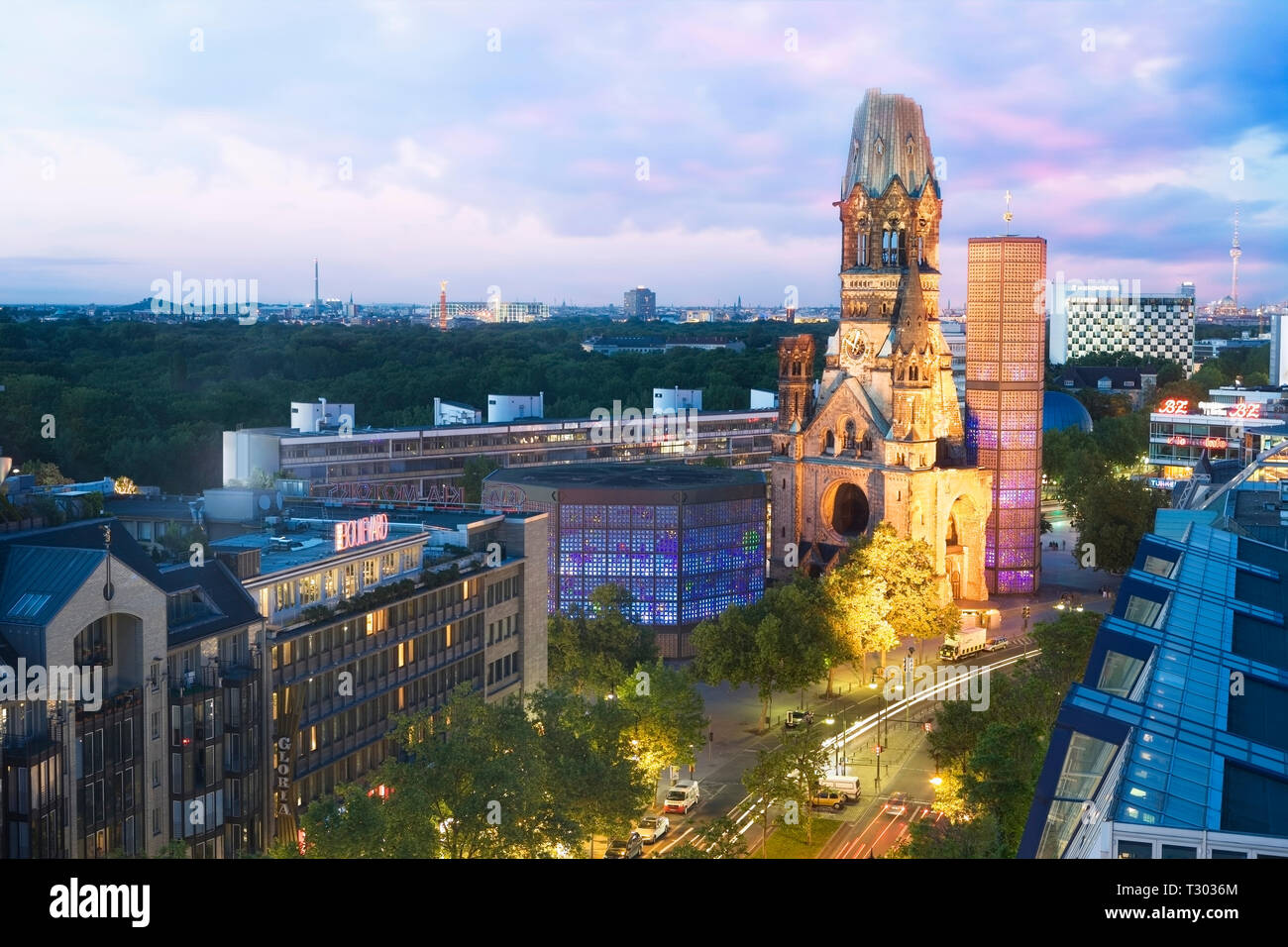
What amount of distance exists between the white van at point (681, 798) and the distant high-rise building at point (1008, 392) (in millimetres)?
51154

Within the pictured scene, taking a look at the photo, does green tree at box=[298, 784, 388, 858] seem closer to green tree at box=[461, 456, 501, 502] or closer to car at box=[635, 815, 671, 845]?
car at box=[635, 815, 671, 845]

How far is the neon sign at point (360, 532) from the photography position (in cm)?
5397

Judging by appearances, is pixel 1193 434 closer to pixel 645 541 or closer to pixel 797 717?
pixel 645 541

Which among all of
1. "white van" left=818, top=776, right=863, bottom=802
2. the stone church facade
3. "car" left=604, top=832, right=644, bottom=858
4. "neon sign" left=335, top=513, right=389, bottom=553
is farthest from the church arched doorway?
"car" left=604, top=832, right=644, bottom=858

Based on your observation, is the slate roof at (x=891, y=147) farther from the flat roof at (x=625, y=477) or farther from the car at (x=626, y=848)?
the car at (x=626, y=848)

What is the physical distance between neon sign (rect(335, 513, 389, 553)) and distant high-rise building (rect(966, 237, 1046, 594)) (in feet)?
190

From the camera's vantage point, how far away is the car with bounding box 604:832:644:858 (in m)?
50.9

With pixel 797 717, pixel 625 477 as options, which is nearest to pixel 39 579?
pixel 797 717

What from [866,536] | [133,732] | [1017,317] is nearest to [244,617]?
[133,732]

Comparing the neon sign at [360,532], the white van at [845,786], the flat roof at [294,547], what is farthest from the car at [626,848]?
the neon sign at [360,532]
